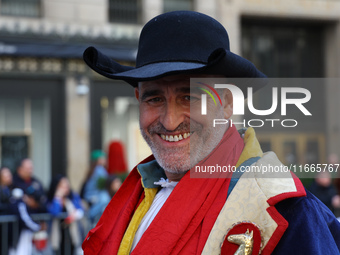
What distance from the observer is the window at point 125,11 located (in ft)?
41.9

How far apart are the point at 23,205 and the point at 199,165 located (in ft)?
17.9

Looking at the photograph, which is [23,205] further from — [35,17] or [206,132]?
[35,17]

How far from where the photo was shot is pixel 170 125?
6.68 ft

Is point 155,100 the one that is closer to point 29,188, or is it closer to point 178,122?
point 178,122

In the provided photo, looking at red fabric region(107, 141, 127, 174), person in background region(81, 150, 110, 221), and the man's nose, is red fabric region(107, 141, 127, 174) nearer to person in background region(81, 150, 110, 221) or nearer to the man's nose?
person in background region(81, 150, 110, 221)

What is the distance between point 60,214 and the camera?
7.19m

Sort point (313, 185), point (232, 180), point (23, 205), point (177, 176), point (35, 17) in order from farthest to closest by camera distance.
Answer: point (35, 17) → point (313, 185) → point (23, 205) → point (177, 176) → point (232, 180)

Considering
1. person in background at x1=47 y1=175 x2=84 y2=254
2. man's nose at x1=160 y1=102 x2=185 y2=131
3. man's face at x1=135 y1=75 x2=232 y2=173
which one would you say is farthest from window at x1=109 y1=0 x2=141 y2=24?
man's nose at x1=160 y1=102 x2=185 y2=131

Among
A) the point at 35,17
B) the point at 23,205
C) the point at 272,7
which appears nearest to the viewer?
the point at 23,205

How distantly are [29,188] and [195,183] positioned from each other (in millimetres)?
6075

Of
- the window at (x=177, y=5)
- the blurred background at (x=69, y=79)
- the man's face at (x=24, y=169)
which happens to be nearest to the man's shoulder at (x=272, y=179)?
the man's face at (x=24, y=169)

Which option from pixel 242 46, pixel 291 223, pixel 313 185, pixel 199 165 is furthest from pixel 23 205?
pixel 242 46

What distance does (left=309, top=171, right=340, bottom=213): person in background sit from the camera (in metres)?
7.95

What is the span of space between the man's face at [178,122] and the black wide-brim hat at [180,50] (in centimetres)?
9
